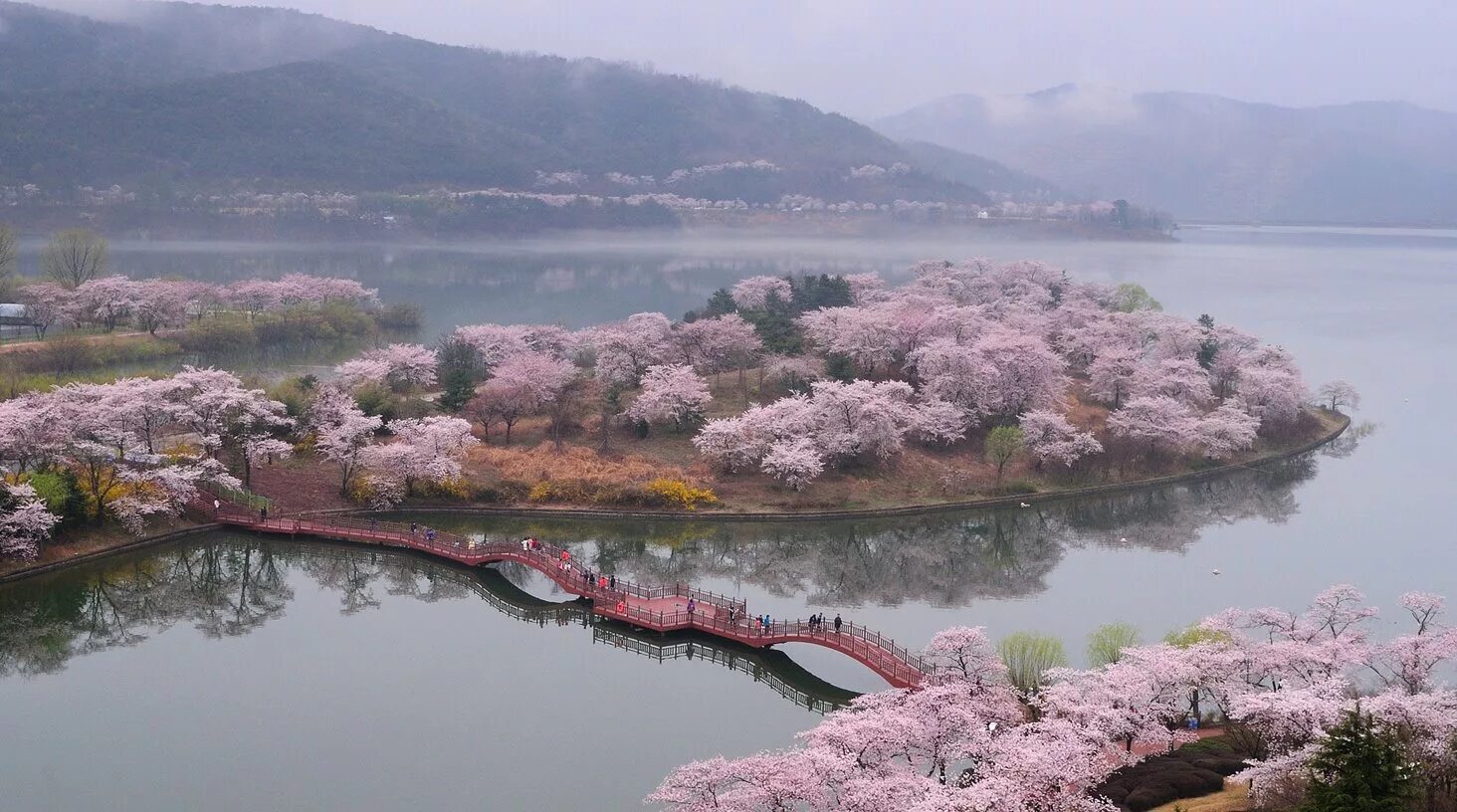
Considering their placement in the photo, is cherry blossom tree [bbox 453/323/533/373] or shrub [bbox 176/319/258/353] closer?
cherry blossom tree [bbox 453/323/533/373]

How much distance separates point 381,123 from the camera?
14450 centimetres

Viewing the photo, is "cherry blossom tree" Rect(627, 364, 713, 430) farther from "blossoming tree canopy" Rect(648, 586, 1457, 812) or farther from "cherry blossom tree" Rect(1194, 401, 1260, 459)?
"blossoming tree canopy" Rect(648, 586, 1457, 812)

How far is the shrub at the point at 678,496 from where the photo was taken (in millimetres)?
33875

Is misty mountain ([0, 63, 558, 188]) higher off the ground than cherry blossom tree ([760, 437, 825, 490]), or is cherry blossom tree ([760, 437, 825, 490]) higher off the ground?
misty mountain ([0, 63, 558, 188])

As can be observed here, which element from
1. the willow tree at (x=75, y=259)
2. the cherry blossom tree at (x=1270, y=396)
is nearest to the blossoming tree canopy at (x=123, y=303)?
the willow tree at (x=75, y=259)

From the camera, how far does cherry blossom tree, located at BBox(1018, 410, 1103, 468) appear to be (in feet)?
123

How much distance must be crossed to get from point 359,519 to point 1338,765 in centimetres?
2536

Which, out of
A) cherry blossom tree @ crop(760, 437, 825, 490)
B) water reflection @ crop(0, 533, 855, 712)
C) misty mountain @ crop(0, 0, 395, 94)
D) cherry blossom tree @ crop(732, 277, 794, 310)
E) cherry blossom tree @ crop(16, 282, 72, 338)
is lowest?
water reflection @ crop(0, 533, 855, 712)

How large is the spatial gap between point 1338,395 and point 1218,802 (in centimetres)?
3967

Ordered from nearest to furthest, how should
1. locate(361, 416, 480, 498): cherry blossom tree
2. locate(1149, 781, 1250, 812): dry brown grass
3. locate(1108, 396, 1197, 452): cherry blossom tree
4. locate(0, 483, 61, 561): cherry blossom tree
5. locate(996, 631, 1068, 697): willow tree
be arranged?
locate(1149, 781, 1250, 812): dry brown grass, locate(996, 631, 1068, 697): willow tree, locate(0, 483, 61, 561): cherry blossom tree, locate(361, 416, 480, 498): cherry blossom tree, locate(1108, 396, 1197, 452): cherry blossom tree

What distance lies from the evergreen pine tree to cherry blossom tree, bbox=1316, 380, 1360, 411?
41.5m

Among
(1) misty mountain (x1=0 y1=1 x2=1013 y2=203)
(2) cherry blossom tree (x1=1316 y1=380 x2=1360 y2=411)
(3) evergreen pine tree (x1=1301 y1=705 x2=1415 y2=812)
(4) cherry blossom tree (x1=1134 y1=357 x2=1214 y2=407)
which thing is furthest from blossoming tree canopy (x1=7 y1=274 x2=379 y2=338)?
(1) misty mountain (x1=0 y1=1 x2=1013 y2=203)

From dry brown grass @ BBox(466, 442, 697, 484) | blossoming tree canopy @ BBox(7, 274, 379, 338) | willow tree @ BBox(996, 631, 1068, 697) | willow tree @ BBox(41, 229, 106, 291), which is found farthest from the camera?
willow tree @ BBox(41, 229, 106, 291)

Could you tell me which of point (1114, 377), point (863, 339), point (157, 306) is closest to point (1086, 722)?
point (863, 339)
